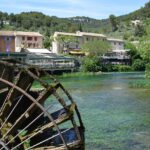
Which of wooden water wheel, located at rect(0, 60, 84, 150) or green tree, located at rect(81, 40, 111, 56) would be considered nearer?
wooden water wheel, located at rect(0, 60, 84, 150)

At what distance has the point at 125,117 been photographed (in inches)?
1425

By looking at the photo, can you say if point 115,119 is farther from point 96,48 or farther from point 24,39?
point 24,39

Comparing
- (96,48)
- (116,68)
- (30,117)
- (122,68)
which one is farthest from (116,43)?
(30,117)

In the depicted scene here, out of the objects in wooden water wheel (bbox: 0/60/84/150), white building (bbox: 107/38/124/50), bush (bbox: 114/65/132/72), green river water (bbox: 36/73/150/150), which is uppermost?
white building (bbox: 107/38/124/50)

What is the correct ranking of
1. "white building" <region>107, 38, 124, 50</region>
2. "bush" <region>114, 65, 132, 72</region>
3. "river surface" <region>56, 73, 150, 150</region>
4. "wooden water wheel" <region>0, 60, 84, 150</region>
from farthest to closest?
"white building" <region>107, 38, 124, 50</region> < "bush" <region>114, 65, 132, 72</region> < "river surface" <region>56, 73, 150, 150</region> < "wooden water wheel" <region>0, 60, 84, 150</region>

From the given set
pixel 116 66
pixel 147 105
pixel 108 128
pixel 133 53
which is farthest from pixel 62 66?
pixel 108 128

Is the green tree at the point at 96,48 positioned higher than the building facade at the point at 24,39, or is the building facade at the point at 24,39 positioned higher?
the building facade at the point at 24,39

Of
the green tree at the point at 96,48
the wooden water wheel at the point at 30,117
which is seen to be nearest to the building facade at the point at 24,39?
the green tree at the point at 96,48

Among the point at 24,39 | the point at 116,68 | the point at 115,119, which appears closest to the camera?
the point at 115,119

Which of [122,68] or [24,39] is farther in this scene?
[24,39]

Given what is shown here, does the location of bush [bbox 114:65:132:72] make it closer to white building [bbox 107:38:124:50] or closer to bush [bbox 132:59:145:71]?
bush [bbox 132:59:145:71]

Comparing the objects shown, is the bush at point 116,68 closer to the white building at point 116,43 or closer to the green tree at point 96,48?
the green tree at point 96,48

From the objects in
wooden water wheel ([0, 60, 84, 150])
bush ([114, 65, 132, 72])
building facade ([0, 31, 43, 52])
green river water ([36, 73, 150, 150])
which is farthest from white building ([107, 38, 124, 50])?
wooden water wheel ([0, 60, 84, 150])

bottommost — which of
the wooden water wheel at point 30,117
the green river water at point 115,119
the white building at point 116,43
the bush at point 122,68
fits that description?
the bush at point 122,68
